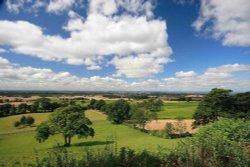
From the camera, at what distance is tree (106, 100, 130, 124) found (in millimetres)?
77000

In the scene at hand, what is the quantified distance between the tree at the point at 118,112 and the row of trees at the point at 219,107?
35393 millimetres

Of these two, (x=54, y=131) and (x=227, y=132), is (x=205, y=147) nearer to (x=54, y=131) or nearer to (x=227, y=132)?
(x=227, y=132)

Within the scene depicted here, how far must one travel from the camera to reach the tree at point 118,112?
77000 mm

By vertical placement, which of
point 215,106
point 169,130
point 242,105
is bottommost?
point 169,130

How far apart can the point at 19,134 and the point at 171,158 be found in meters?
59.7

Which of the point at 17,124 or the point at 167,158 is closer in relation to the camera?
the point at 167,158

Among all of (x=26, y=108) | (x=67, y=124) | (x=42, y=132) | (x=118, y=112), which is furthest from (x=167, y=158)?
(x=26, y=108)

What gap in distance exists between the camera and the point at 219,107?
4331 centimetres

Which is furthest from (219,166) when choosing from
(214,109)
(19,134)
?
(19,134)

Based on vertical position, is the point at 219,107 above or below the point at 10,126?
above

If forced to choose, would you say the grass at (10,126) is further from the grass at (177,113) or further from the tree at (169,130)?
the grass at (177,113)

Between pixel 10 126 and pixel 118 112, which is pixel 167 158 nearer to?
pixel 118 112

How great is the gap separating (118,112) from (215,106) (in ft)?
128

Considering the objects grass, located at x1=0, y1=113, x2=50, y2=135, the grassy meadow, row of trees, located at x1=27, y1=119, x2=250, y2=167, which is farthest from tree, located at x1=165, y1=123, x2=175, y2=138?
row of trees, located at x1=27, y1=119, x2=250, y2=167
